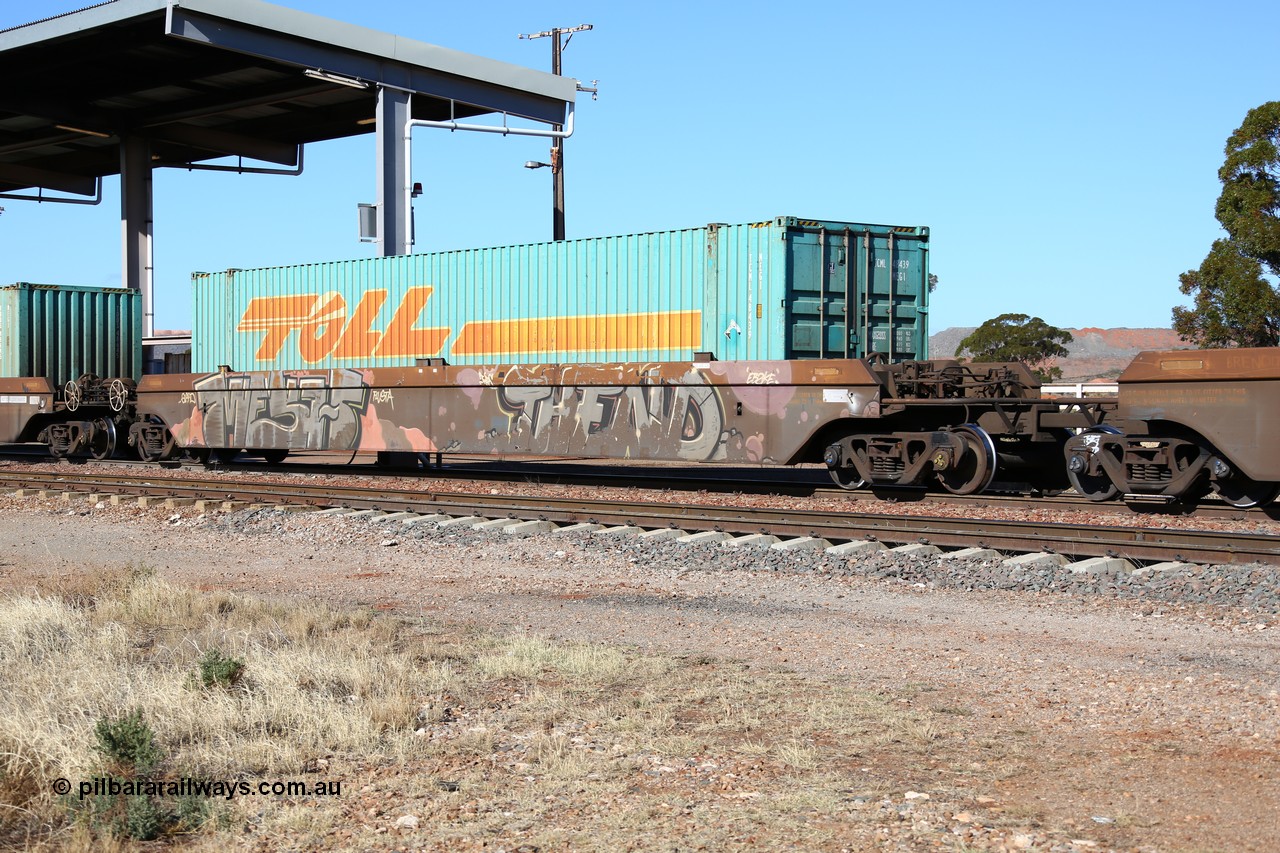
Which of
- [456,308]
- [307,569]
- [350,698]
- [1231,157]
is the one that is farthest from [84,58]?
[1231,157]

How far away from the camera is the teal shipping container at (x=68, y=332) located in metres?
24.2

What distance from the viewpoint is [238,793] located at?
4.89 meters

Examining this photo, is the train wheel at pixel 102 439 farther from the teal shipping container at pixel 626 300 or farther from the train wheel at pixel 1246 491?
the train wheel at pixel 1246 491

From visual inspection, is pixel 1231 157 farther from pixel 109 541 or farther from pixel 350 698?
pixel 350 698

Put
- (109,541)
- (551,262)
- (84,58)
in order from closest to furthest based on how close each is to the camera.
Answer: (109,541), (551,262), (84,58)

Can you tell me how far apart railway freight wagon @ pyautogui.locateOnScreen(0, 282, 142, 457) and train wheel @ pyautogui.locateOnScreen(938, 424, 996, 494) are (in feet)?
54.2

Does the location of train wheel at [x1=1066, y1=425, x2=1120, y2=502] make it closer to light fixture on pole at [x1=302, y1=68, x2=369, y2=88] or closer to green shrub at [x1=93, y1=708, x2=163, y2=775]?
green shrub at [x1=93, y1=708, x2=163, y2=775]

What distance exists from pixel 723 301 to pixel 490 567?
6426 mm

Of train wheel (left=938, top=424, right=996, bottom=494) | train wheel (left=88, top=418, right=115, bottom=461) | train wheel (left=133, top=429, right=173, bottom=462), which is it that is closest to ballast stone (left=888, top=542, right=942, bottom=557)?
train wheel (left=938, top=424, right=996, bottom=494)

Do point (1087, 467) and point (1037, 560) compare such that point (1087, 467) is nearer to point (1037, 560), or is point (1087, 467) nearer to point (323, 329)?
point (1037, 560)

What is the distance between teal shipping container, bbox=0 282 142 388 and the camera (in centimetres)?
2425

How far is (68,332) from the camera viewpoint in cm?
Result: 2516

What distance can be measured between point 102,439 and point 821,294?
51.1 ft

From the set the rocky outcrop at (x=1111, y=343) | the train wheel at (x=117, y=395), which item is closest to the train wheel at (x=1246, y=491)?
the train wheel at (x=117, y=395)
